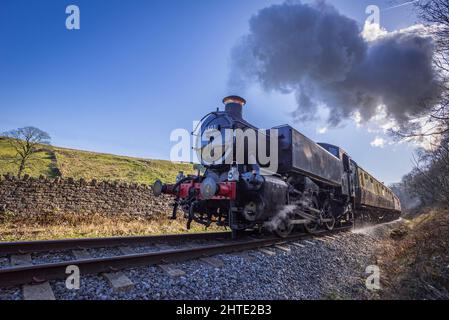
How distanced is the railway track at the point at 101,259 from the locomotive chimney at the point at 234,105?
3307 mm

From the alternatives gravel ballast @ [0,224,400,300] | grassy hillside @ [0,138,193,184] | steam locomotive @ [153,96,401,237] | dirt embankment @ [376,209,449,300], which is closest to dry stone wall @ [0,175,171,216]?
steam locomotive @ [153,96,401,237]

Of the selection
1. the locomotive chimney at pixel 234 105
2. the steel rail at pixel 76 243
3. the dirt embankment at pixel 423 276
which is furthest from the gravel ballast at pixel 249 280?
the locomotive chimney at pixel 234 105

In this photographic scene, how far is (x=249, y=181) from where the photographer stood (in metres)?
5.85

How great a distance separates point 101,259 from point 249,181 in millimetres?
3292

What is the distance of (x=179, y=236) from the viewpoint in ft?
20.5

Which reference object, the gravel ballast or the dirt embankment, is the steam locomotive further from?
the dirt embankment

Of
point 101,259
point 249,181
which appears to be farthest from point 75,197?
Result: point 101,259

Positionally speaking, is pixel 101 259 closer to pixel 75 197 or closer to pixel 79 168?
pixel 75 197

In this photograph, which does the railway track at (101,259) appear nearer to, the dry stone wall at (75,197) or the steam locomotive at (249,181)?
the steam locomotive at (249,181)

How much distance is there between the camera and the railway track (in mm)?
2930

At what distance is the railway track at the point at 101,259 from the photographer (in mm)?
2930

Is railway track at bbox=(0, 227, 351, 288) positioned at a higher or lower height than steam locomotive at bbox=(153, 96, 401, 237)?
lower
